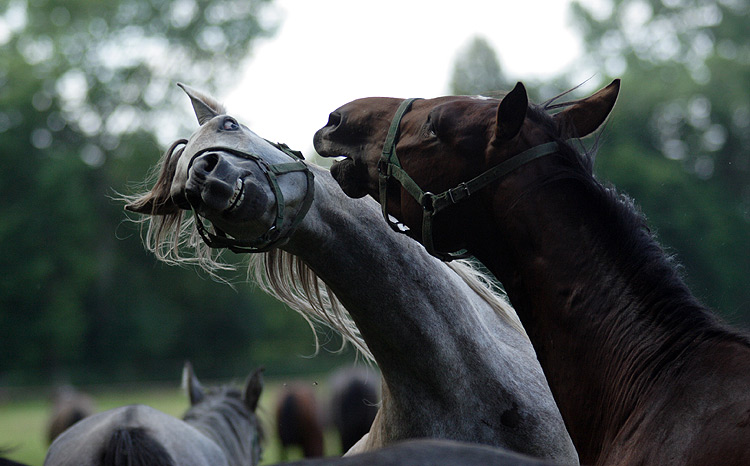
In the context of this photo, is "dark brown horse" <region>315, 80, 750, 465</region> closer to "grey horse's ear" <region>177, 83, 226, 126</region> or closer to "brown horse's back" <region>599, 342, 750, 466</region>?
"brown horse's back" <region>599, 342, 750, 466</region>

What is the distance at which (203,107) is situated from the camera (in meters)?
3.68

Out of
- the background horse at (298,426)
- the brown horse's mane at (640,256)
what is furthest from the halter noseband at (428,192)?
the background horse at (298,426)

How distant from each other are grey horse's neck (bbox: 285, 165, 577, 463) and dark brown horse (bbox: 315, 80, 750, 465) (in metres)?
0.36

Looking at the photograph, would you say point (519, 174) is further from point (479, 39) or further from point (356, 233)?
point (479, 39)

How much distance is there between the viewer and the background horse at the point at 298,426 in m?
12.3

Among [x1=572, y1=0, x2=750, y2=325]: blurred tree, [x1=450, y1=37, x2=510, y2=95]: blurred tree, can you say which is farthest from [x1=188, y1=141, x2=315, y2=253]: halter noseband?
[x1=450, y1=37, x2=510, y2=95]: blurred tree

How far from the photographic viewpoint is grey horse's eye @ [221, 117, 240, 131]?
3314 mm

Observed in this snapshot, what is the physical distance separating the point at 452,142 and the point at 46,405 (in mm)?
26849

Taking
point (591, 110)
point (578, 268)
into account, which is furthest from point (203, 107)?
point (578, 268)

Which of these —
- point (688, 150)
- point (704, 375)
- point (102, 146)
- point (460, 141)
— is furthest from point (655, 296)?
point (688, 150)

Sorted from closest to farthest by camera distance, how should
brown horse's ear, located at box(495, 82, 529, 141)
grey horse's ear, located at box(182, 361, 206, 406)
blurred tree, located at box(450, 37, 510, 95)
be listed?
brown horse's ear, located at box(495, 82, 529, 141) < grey horse's ear, located at box(182, 361, 206, 406) < blurred tree, located at box(450, 37, 510, 95)

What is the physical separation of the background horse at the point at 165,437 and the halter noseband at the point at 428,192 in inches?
69.0

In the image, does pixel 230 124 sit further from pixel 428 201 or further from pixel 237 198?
pixel 428 201

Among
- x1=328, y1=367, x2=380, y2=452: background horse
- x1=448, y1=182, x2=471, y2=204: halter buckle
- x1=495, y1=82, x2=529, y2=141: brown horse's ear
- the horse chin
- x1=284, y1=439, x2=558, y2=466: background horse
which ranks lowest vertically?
x1=328, y1=367, x2=380, y2=452: background horse
